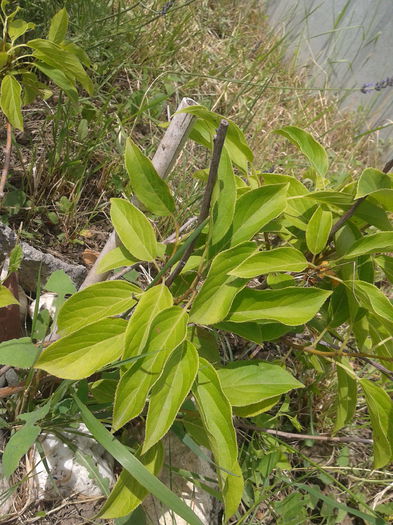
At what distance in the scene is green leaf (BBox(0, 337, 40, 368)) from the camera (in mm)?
991

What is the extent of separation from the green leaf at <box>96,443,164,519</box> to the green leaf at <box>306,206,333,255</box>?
0.50 meters

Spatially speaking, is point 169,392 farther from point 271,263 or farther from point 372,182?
point 372,182

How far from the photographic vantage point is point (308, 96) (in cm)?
293

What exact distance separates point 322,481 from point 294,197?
0.99 m

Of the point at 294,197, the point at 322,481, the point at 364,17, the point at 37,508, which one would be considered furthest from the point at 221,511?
the point at 364,17

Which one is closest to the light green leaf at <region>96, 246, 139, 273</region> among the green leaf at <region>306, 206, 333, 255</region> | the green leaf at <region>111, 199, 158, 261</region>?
the green leaf at <region>111, 199, 158, 261</region>

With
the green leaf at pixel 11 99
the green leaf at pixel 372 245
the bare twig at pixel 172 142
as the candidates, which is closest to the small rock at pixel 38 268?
Result: the bare twig at pixel 172 142

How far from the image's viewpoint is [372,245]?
38.8 inches

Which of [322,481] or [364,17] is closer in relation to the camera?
[322,481]

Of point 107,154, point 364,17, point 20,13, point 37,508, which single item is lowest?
point 37,508

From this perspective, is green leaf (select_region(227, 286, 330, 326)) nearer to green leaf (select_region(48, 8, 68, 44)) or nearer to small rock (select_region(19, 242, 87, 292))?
small rock (select_region(19, 242, 87, 292))

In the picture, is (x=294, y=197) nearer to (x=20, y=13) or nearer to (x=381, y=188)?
(x=381, y=188)

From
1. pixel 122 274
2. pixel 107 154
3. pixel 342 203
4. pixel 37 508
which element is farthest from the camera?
pixel 107 154

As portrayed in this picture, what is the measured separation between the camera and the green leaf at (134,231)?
106 centimetres
